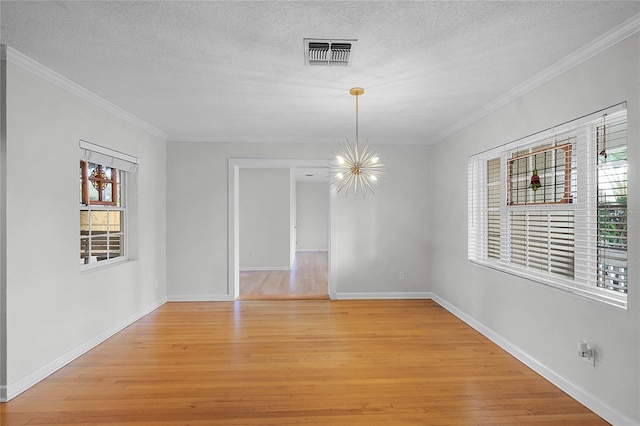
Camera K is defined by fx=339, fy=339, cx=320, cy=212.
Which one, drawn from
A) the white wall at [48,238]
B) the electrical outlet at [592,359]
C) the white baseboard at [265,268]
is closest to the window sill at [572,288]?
the electrical outlet at [592,359]

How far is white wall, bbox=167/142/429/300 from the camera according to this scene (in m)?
5.21

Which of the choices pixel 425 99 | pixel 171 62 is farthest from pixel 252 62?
pixel 425 99

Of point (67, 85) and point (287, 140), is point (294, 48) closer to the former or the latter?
point (67, 85)

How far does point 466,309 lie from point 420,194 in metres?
1.93

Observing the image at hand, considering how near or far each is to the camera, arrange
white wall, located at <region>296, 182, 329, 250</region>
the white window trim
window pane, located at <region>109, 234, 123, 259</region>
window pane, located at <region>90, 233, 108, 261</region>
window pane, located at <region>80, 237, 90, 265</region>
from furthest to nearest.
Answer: white wall, located at <region>296, 182, 329, 250</region>, window pane, located at <region>109, 234, 123, 259</region>, window pane, located at <region>90, 233, 108, 261</region>, window pane, located at <region>80, 237, 90, 265</region>, the white window trim

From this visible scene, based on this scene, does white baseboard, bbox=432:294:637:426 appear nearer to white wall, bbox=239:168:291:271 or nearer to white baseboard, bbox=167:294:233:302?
white baseboard, bbox=167:294:233:302

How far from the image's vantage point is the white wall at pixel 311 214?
12.1 metres

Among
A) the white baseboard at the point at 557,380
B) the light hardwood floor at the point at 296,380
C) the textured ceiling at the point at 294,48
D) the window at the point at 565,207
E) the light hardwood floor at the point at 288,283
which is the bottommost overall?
the light hardwood floor at the point at 296,380

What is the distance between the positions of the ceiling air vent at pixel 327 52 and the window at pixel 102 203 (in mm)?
2441

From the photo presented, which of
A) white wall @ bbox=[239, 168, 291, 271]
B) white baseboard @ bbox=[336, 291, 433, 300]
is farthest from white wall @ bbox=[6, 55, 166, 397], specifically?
white wall @ bbox=[239, 168, 291, 271]

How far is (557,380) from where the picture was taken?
8.82 feet

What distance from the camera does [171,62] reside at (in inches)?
104

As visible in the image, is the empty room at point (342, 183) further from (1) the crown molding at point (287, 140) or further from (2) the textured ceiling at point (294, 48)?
(1) the crown molding at point (287, 140)

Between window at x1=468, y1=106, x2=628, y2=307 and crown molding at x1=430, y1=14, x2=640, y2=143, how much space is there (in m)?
0.43
